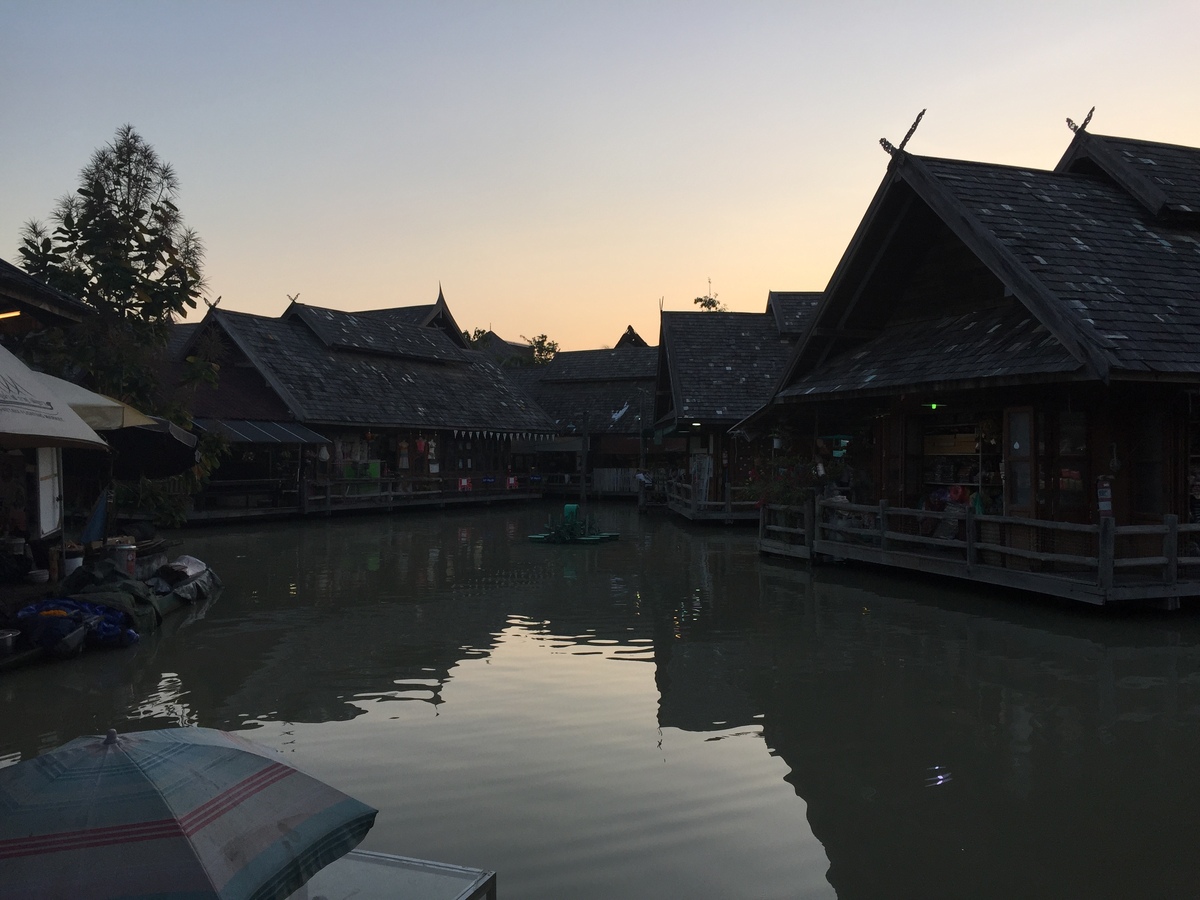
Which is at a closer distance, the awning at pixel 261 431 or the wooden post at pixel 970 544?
the wooden post at pixel 970 544

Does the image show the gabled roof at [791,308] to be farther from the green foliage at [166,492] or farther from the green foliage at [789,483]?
the green foliage at [166,492]

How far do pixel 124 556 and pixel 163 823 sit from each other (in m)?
10.0

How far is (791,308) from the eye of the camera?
30.8 m

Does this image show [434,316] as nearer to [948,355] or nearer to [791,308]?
[791,308]

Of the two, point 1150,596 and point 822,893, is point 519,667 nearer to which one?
point 822,893

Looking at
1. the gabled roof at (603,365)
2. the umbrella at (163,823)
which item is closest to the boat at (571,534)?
the umbrella at (163,823)

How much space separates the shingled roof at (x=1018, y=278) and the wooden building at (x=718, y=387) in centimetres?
822

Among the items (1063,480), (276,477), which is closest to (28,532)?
(1063,480)

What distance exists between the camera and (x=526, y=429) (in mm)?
37156

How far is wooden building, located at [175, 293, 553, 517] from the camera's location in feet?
87.4

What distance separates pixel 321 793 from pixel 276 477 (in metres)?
25.6

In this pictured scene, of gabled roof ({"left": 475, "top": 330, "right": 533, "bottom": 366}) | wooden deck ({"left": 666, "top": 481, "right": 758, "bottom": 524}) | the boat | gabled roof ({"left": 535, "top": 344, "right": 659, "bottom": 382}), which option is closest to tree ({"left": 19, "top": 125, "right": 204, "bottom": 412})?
the boat

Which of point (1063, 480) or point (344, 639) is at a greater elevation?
point (1063, 480)

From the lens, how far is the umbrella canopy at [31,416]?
826 centimetres
